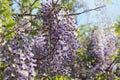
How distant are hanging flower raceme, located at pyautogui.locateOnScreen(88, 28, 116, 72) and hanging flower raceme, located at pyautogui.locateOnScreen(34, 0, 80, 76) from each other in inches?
84.1

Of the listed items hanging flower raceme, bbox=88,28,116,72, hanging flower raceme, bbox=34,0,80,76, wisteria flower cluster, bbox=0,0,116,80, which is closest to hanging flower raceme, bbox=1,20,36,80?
wisteria flower cluster, bbox=0,0,116,80

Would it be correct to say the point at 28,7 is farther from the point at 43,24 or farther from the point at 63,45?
the point at 63,45

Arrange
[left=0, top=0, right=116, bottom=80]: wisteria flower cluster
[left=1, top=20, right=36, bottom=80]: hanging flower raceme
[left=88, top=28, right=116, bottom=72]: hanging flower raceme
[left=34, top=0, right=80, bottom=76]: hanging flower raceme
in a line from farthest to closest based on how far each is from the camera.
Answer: [left=88, top=28, right=116, bottom=72]: hanging flower raceme, [left=34, top=0, right=80, bottom=76]: hanging flower raceme, [left=0, top=0, right=116, bottom=80]: wisteria flower cluster, [left=1, top=20, right=36, bottom=80]: hanging flower raceme

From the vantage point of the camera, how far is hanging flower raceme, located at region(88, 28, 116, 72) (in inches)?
377

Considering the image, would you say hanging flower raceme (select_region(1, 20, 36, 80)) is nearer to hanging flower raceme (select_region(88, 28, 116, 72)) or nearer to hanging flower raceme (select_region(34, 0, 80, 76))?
hanging flower raceme (select_region(34, 0, 80, 76))

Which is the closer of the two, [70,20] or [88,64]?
[70,20]

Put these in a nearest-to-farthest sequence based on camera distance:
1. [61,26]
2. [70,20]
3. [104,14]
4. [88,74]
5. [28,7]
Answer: [28,7] < [61,26] < [70,20] < [88,74] < [104,14]

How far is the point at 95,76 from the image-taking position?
9523 millimetres

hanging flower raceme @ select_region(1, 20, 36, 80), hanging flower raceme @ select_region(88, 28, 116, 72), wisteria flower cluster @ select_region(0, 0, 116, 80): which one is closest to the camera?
hanging flower raceme @ select_region(1, 20, 36, 80)

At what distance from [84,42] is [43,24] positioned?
4.44m

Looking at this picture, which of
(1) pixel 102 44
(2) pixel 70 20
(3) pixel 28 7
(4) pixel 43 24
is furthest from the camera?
(1) pixel 102 44

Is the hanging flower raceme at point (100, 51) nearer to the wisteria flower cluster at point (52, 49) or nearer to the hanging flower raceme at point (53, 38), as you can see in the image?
the wisteria flower cluster at point (52, 49)

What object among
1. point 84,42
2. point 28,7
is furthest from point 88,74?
point 28,7

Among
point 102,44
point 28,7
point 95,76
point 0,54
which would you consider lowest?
point 95,76
